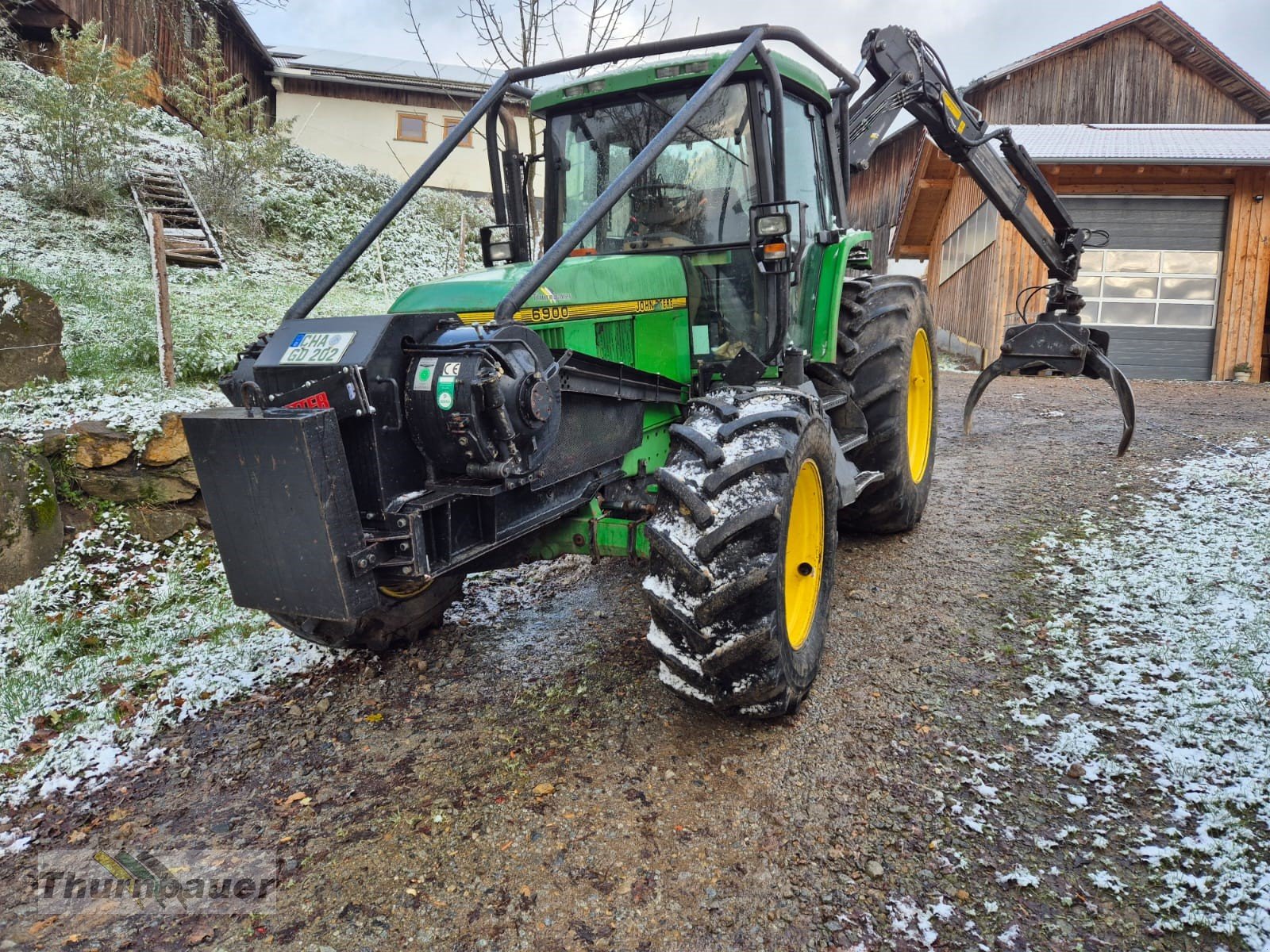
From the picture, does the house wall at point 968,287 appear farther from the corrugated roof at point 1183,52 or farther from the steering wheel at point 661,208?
the steering wheel at point 661,208

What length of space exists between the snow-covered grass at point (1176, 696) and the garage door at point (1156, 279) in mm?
10004

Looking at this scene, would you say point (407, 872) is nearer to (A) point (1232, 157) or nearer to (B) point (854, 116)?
(B) point (854, 116)

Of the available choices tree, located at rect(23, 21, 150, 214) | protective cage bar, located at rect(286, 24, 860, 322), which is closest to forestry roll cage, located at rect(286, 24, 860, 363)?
protective cage bar, located at rect(286, 24, 860, 322)

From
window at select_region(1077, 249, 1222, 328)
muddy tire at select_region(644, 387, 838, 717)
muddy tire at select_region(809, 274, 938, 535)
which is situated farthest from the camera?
window at select_region(1077, 249, 1222, 328)

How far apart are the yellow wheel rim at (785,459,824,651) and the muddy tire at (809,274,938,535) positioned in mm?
1284

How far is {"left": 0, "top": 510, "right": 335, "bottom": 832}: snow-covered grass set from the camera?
10.6 ft

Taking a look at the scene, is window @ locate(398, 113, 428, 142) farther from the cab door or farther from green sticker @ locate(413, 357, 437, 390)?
green sticker @ locate(413, 357, 437, 390)

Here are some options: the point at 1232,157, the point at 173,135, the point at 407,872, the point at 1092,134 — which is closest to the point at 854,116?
the point at 407,872

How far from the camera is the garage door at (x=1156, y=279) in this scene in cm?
1345

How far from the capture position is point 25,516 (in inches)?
179

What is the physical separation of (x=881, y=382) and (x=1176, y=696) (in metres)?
2.08

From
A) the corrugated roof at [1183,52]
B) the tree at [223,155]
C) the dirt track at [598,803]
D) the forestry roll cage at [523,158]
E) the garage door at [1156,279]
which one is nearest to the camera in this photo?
the dirt track at [598,803]

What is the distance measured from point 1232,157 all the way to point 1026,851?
44.8ft

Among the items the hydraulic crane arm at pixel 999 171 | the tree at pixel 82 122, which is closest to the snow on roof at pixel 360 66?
the tree at pixel 82 122
